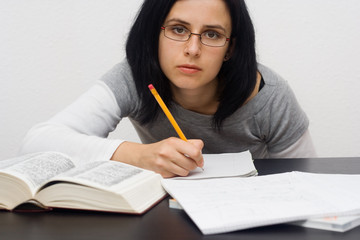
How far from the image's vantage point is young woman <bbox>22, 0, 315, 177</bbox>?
0.96 m

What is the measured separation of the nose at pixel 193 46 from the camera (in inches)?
37.8

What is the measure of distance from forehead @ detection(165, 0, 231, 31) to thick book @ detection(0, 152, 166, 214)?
50 centimetres

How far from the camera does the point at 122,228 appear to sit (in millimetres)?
489

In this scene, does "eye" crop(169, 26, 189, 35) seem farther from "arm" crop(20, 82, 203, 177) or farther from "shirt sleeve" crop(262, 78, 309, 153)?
"shirt sleeve" crop(262, 78, 309, 153)

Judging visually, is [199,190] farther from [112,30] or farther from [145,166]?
[112,30]

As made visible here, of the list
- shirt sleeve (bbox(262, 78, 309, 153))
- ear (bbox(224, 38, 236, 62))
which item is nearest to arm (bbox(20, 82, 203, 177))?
ear (bbox(224, 38, 236, 62))

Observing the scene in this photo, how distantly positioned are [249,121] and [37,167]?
73 cm

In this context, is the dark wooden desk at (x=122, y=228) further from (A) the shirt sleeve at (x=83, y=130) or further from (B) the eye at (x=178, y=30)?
(B) the eye at (x=178, y=30)

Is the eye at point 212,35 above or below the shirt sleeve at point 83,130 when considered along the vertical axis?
above

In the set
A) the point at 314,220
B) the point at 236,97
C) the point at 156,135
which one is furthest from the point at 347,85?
the point at 314,220

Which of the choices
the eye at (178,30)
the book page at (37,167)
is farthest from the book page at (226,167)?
the eye at (178,30)

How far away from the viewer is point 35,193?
571 mm

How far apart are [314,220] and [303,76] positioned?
1285 millimetres

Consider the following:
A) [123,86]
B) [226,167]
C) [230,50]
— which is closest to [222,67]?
[230,50]
